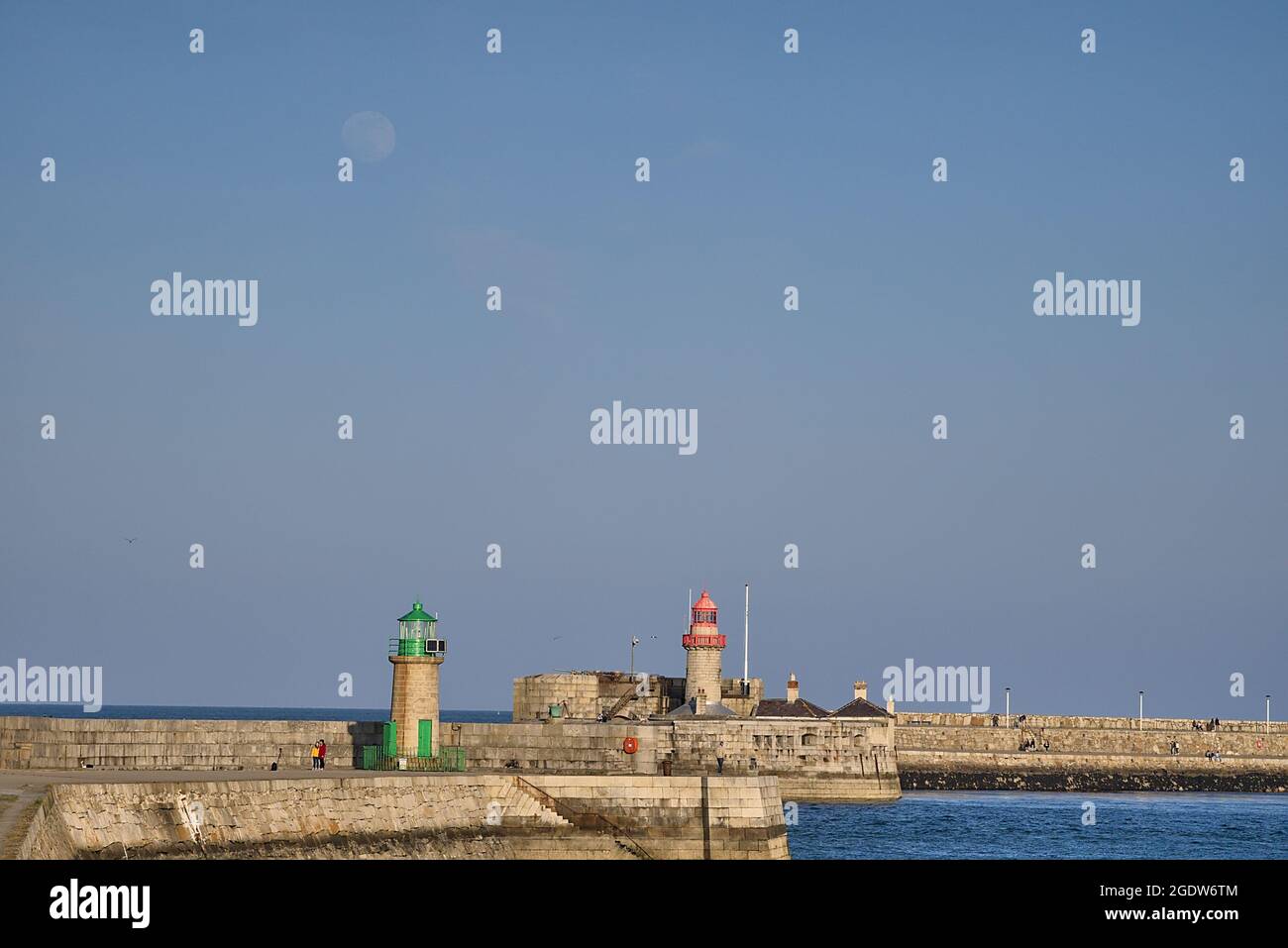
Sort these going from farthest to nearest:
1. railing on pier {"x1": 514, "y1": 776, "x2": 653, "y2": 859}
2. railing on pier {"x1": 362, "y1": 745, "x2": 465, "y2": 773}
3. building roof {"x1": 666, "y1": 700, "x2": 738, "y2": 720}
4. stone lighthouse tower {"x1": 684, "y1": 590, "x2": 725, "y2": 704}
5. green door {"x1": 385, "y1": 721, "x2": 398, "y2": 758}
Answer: stone lighthouse tower {"x1": 684, "y1": 590, "x2": 725, "y2": 704} < building roof {"x1": 666, "y1": 700, "x2": 738, "y2": 720} < green door {"x1": 385, "y1": 721, "x2": 398, "y2": 758} < railing on pier {"x1": 362, "y1": 745, "x2": 465, "y2": 773} < railing on pier {"x1": 514, "y1": 776, "x2": 653, "y2": 859}

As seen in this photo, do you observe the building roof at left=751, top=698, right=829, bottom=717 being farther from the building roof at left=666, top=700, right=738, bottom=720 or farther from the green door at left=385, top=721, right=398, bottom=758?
the green door at left=385, top=721, right=398, bottom=758

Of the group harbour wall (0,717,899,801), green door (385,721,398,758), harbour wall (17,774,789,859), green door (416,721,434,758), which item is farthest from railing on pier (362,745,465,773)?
harbour wall (17,774,789,859)

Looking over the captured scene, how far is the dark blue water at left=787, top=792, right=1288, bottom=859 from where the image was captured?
5947cm

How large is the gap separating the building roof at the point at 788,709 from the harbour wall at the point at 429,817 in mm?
32637

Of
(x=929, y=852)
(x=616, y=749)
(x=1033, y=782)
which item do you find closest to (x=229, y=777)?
(x=616, y=749)

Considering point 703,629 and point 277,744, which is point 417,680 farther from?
point 703,629

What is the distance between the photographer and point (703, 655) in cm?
→ 7981

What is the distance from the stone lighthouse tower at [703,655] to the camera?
7931cm

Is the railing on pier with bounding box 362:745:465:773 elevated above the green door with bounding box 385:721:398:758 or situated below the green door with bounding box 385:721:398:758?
below

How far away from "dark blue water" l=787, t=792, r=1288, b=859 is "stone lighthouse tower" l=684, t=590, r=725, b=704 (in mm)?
9123

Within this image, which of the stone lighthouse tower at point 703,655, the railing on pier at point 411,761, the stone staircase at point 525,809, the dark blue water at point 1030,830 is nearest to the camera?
the stone staircase at point 525,809

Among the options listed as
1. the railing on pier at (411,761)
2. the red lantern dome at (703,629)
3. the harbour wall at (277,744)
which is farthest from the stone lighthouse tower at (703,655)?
the railing on pier at (411,761)

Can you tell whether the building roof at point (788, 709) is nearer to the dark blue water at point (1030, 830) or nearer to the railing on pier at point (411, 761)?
the dark blue water at point (1030, 830)
